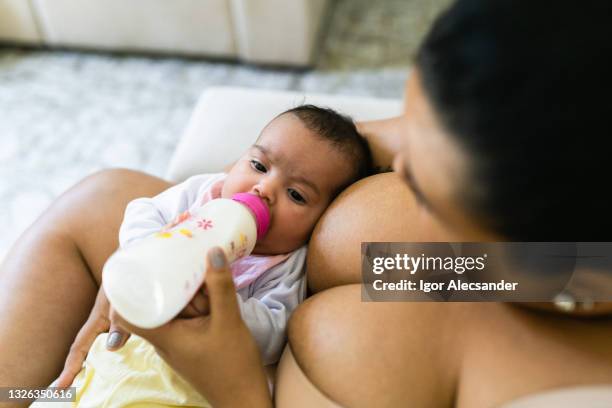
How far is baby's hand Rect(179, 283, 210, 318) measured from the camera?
0.77 metres

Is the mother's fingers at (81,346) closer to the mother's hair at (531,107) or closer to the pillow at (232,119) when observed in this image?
the pillow at (232,119)

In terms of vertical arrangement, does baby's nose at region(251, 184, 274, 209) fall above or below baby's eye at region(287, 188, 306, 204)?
above

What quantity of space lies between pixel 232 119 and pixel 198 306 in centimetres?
69

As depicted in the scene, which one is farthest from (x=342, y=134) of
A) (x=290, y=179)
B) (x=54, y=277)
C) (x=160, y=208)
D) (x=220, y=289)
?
(x=54, y=277)

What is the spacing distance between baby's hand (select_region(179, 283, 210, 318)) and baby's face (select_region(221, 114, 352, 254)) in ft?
0.80

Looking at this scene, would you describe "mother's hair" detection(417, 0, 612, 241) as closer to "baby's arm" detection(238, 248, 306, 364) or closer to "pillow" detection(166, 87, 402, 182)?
"baby's arm" detection(238, 248, 306, 364)

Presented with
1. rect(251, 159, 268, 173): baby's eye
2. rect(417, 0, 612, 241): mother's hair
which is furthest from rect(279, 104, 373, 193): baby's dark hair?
rect(417, 0, 612, 241): mother's hair

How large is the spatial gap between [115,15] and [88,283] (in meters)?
1.73

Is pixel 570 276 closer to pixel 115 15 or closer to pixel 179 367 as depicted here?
pixel 179 367

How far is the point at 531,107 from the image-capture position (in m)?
0.46

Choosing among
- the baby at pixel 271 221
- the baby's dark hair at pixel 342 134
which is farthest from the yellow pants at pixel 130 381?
the baby's dark hair at pixel 342 134

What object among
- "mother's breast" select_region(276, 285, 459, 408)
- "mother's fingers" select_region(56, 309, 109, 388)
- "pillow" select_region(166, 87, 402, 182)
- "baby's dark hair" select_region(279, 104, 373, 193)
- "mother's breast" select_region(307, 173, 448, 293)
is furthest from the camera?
"pillow" select_region(166, 87, 402, 182)

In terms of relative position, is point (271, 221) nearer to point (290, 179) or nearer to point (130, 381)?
point (290, 179)

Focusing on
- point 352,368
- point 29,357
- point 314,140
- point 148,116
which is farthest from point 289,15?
point 352,368
